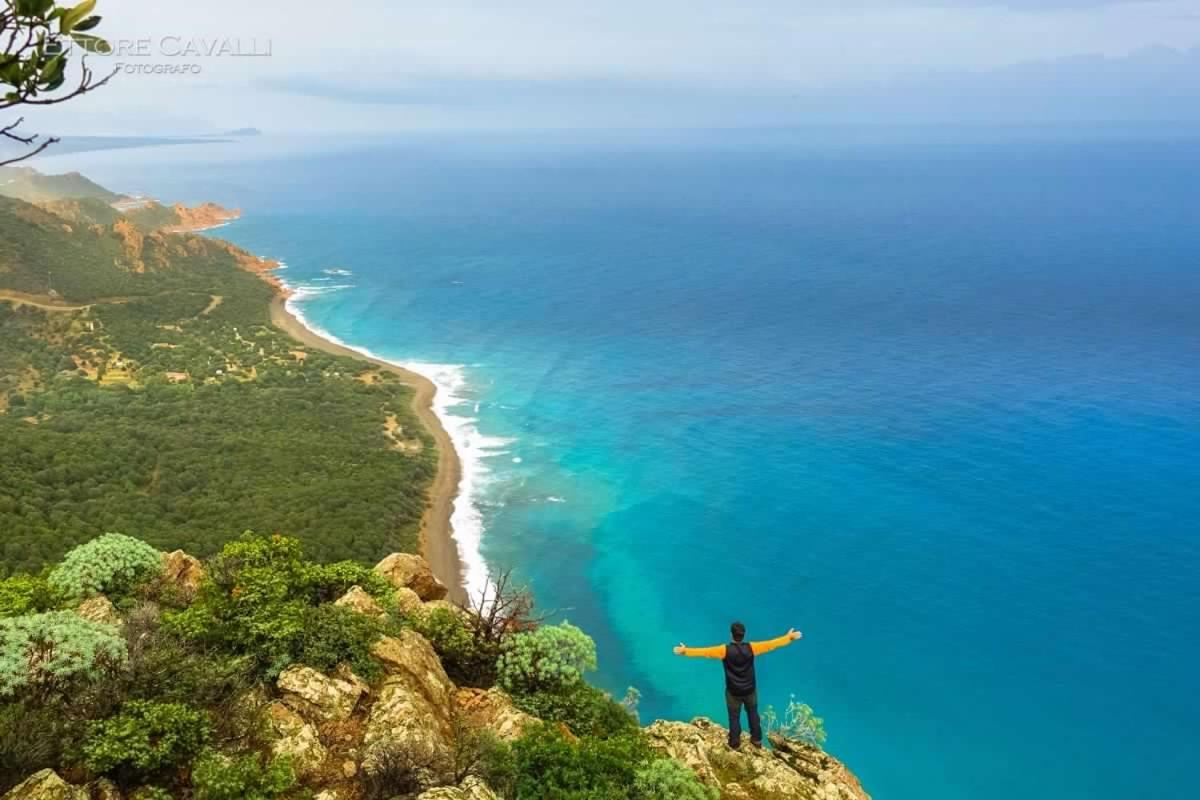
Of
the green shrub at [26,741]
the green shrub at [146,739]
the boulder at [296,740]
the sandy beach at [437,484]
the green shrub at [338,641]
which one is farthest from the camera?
Result: the sandy beach at [437,484]

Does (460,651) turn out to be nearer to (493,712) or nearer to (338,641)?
(493,712)

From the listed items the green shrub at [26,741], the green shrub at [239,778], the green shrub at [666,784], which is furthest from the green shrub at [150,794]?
the green shrub at [666,784]

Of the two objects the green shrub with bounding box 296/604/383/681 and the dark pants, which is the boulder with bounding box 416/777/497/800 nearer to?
the green shrub with bounding box 296/604/383/681

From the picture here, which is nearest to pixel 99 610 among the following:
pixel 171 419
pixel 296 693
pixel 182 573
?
pixel 182 573

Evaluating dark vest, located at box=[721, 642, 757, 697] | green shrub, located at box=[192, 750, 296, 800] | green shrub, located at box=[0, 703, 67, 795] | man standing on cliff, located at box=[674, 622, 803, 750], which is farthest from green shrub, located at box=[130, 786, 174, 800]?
dark vest, located at box=[721, 642, 757, 697]

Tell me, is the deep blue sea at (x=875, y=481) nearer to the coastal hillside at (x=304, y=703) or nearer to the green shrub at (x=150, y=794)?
the coastal hillside at (x=304, y=703)
